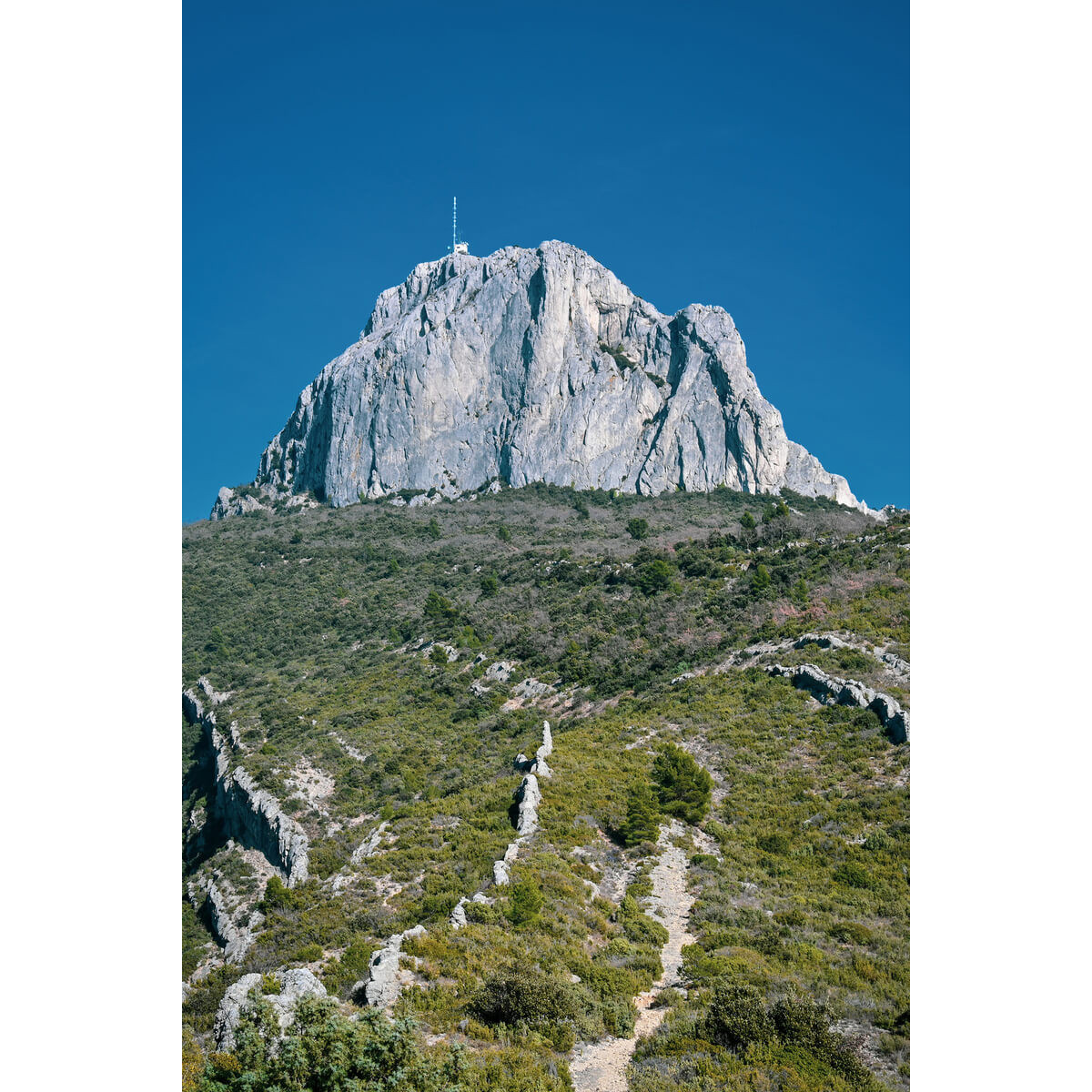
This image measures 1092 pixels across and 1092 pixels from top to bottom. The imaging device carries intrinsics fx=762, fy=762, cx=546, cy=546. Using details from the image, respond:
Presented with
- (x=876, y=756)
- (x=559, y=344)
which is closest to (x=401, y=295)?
(x=559, y=344)

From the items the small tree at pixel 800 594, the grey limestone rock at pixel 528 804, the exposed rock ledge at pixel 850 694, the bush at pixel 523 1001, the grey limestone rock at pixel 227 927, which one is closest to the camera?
the bush at pixel 523 1001

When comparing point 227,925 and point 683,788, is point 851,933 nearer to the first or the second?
point 683,788

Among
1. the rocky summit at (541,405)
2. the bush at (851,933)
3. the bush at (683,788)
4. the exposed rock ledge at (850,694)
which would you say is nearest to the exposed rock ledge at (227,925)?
the bush at (683,788)

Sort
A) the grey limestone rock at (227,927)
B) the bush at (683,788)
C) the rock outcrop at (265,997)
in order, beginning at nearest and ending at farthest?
the rock outcrop at (265,997) < the grey limestone rock at (227,927) < the bush at (683,788)

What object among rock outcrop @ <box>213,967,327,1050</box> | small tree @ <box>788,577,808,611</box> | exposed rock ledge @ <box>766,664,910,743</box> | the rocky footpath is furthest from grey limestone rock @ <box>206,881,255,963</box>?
small tree @ <box>788,577,808,611</box>

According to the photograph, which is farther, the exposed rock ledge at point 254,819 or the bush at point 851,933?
the exposed rock ledge at point 254,819

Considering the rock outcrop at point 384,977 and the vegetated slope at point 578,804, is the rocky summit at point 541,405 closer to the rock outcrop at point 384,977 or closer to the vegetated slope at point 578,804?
the vegetated slope at point 578,804

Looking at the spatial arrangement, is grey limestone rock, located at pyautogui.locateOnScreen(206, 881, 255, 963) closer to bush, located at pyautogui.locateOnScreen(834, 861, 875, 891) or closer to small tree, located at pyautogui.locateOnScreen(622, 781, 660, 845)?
small tree, located at pyautogui.locateOnScreen(622, 781, 660, 845)
